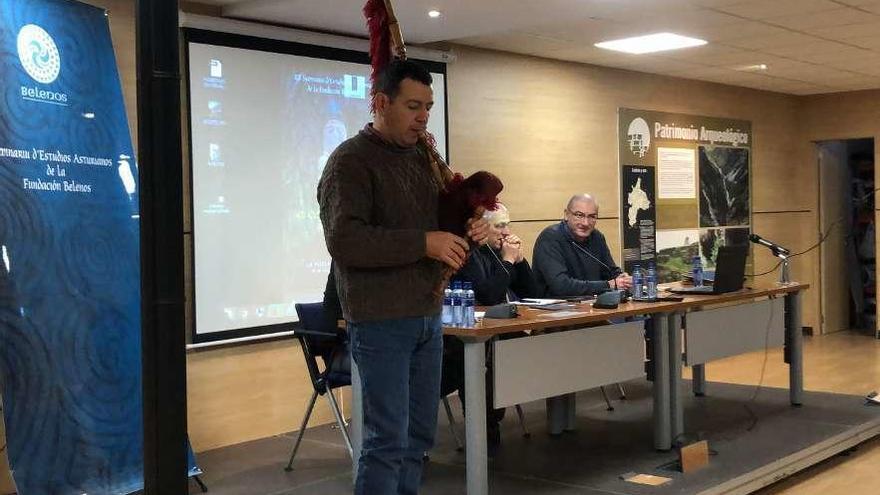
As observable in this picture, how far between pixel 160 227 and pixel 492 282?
2.79 metres

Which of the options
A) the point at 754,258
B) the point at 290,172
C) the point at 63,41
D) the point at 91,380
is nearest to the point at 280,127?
the point at 290,172

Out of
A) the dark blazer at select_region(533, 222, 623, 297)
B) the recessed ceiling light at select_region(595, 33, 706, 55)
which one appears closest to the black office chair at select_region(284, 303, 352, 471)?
the dark blazer at select_region(533, 222, 623, 297)

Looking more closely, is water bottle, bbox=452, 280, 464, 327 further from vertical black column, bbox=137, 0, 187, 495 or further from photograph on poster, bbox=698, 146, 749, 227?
photograph on poster, bbox=698, 146, 749, 227

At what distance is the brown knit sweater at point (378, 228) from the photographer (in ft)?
8.27

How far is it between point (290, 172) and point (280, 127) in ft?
0.88

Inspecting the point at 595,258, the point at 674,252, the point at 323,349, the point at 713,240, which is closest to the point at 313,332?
the point at 323,349

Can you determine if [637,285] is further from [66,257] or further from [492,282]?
[66,257]

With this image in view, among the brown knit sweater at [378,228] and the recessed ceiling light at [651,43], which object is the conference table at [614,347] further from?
the recessed ceiling light at [651,43]

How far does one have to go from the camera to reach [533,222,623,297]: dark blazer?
538 cm

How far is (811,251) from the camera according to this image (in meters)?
10.4

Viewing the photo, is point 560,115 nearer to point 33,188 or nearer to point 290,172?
point 290,172

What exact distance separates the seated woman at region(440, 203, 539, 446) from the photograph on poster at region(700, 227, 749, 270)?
4.18 m

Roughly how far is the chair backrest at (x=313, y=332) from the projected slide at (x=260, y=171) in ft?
2.66

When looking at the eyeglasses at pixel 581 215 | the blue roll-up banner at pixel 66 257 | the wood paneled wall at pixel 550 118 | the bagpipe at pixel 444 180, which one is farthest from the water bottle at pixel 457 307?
the wood paneled wall at pixel 550 118
